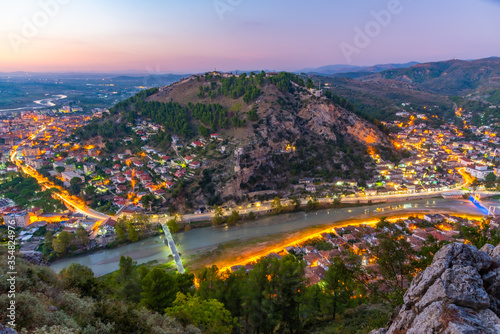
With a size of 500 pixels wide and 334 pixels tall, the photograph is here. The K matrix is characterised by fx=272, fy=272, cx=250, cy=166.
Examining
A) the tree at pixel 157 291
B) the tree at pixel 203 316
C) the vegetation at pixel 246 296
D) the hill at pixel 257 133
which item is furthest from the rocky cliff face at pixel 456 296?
the hill at pixel 257 133

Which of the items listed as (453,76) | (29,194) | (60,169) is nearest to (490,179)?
(29,194)

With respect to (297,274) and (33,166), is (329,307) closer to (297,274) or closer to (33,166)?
(297,274)

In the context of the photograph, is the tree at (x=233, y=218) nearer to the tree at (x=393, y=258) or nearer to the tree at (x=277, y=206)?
the tree at (x=277, y=206)

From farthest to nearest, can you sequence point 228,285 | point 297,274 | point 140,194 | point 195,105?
point 195,105, point 140,194, point 228,285, point 297,274

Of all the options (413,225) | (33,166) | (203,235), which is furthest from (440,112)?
(33,166)

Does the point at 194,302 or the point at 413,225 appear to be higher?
the point at 194,302

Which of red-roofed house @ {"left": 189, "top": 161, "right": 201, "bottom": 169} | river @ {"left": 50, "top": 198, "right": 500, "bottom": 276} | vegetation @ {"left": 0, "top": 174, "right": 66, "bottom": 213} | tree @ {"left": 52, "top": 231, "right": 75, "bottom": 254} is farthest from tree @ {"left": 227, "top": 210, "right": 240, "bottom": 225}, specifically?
vegetation @ {"left": 0, "top": 174, "right": 66, "bottom": 213}

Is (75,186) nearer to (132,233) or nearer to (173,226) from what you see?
(132,233)
